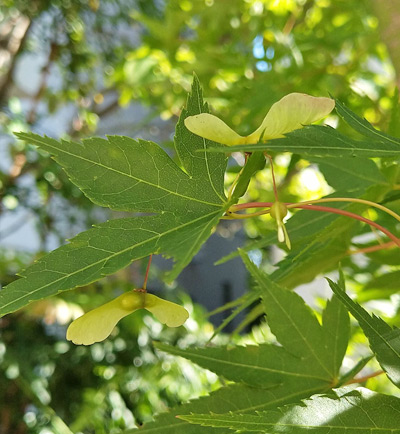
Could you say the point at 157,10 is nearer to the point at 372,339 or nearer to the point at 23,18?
the point at 23,18

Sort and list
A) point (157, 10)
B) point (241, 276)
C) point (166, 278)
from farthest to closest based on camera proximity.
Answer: point (241, 276) → point (157, 10) → point (166, 278)

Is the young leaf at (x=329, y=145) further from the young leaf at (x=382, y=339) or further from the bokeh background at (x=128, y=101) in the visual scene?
the bokeh background at (x=128, y=101)

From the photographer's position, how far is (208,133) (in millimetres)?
125

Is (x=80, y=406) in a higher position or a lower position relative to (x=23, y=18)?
lower

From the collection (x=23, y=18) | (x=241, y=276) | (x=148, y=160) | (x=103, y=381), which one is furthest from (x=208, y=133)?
(x=241, y=276)

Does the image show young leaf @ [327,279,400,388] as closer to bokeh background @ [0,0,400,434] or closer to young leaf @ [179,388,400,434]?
young leaf @ [179,388,400,434]

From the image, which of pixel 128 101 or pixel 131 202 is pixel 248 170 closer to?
pixel 131 202

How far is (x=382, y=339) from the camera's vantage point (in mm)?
124

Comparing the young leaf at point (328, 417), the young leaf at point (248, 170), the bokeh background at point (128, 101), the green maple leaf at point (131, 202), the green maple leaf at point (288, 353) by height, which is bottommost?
the bokeh background at point (128, 101)

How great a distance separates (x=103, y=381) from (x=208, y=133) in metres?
0.82

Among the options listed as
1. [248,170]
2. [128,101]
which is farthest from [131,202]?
[128,101]

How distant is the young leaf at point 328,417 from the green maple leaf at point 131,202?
3 centimetres

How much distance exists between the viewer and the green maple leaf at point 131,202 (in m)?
0.12

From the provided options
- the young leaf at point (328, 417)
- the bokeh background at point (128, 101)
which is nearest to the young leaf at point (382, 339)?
the young leaf at point (328, 417)
